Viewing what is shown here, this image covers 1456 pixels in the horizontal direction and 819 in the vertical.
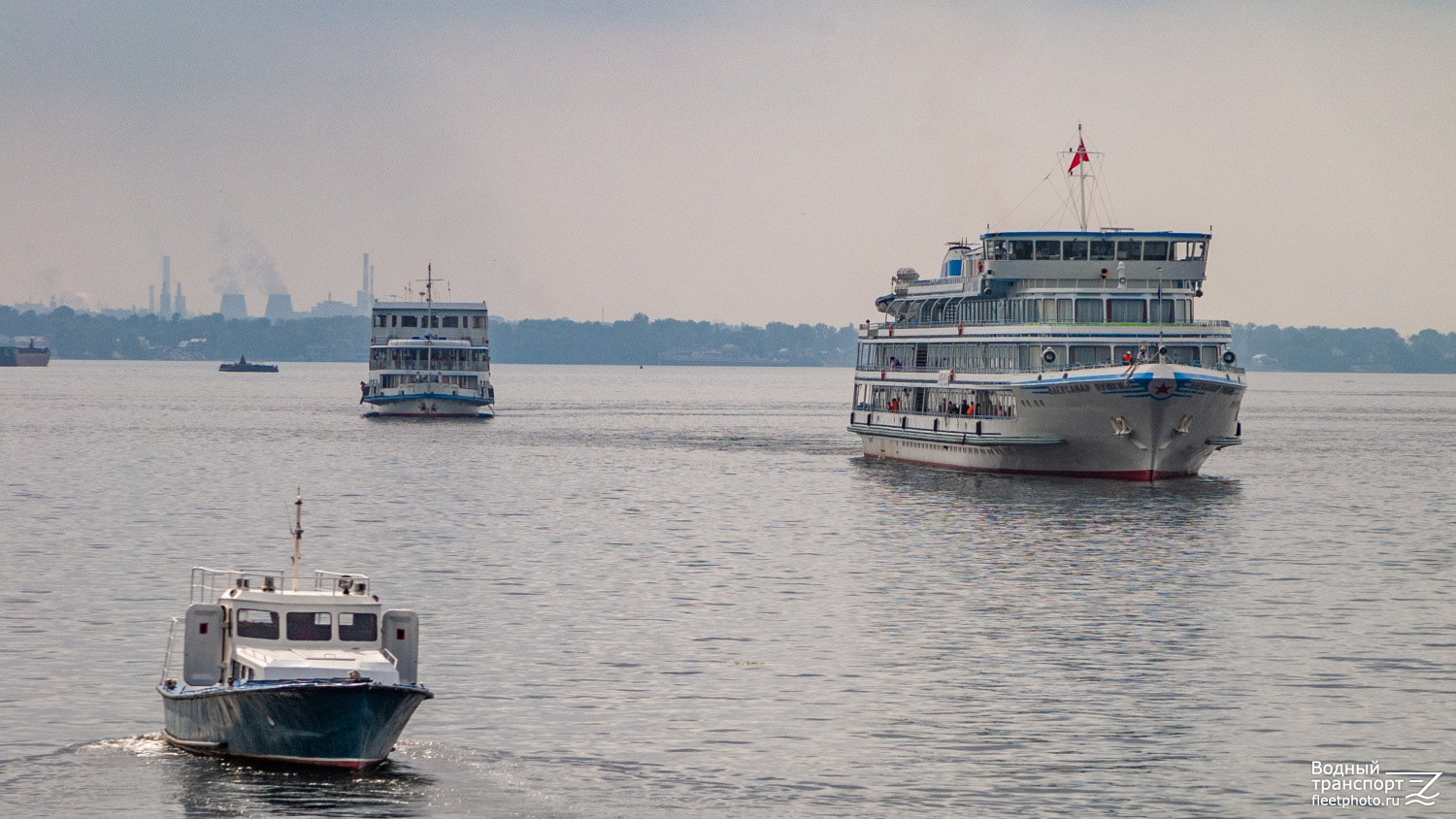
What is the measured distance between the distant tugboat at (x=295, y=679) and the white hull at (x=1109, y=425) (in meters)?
56.4

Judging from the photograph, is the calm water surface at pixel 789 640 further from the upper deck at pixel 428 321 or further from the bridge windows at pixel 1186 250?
the upper deck at pixel 428 321

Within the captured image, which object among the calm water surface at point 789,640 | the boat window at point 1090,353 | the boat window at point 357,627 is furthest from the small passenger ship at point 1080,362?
the boat window at point 357,627

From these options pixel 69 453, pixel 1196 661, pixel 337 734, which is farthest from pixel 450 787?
pixel 69 453

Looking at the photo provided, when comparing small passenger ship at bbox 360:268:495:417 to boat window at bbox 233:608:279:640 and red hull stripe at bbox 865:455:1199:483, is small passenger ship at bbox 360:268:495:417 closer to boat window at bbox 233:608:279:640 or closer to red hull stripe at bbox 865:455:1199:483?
red hull stripe at bbox 865:455:1199:483

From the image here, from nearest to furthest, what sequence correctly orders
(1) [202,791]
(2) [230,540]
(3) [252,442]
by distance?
(1) [202,791], (2) [230,540], (3) [252,442]

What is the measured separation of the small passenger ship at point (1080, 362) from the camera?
85188 mm

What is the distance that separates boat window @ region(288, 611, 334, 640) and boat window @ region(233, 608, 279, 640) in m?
0.29

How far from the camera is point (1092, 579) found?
189 ft

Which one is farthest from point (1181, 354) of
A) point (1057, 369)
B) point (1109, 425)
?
point (1057, 369)

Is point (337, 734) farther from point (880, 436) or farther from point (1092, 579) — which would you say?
point (880, 436)

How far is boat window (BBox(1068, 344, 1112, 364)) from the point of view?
291 feet

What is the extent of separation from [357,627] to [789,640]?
15366 millimetres

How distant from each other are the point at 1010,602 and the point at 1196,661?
32.7 feet

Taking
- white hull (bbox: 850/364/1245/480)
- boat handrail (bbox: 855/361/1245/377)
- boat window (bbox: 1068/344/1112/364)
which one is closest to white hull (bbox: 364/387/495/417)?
boat handrail (bbox: 855/361/1245/377)
